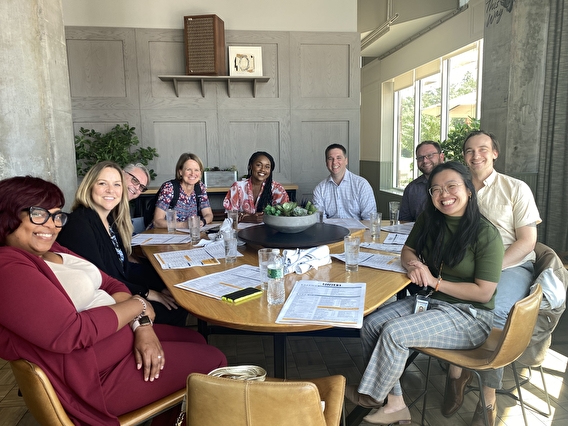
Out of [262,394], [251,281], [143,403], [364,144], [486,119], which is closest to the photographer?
[262,394]

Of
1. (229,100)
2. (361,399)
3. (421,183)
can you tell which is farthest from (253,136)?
(361,399)

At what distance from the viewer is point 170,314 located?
2.26 m

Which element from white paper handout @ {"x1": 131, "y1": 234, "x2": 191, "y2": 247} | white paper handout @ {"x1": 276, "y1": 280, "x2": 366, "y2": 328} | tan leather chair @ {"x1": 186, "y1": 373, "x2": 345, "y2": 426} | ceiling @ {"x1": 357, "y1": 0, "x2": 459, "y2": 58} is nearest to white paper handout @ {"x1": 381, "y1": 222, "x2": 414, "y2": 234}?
white paper handout @ {"x1": 276, "y1": 280, "x2": 366, "y2": 328}

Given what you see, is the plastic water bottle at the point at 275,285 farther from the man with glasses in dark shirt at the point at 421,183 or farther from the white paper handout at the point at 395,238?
the man with glasses in dark shirt at the point at 421,183

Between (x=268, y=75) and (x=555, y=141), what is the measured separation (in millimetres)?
3374

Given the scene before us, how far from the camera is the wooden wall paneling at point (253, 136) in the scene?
17.9ft

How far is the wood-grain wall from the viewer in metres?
5.16

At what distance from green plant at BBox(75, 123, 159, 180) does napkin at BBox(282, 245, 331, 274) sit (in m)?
3.68

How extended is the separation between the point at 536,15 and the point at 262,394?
13.6ft

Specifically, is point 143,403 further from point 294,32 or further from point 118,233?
point 294,32

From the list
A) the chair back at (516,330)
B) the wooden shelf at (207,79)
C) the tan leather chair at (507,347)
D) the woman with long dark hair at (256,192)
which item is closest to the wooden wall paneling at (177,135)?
the wooden shelf at (207,79)

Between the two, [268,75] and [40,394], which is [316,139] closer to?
[268,75]

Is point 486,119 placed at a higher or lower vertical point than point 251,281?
higher

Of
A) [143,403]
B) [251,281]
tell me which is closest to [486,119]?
[251,281]
